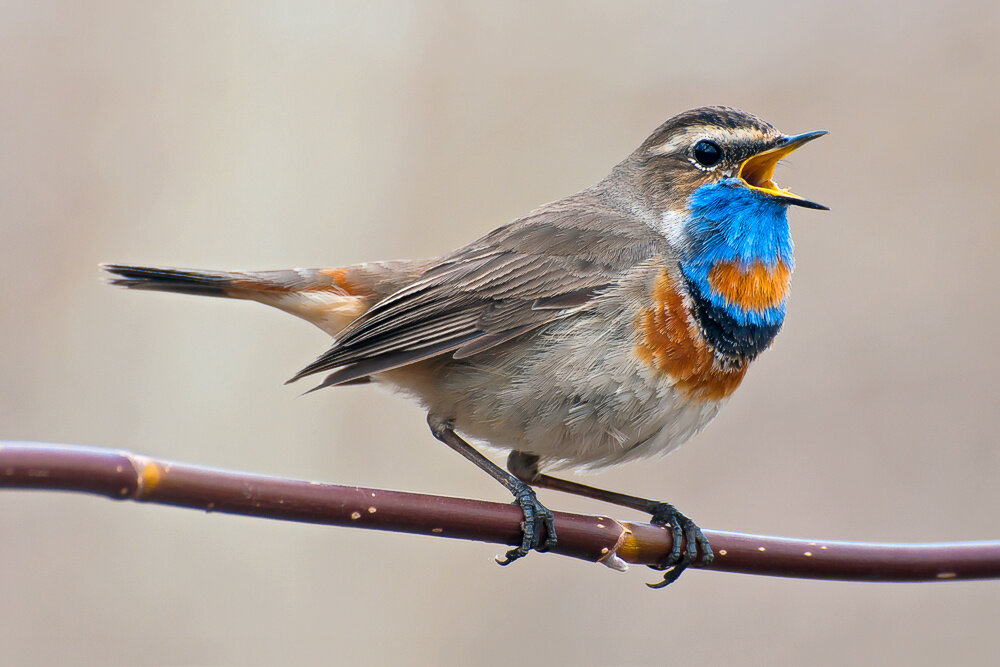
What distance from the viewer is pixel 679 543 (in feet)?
14.5

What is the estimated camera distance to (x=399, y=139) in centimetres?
852

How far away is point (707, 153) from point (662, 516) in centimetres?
167

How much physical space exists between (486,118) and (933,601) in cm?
484

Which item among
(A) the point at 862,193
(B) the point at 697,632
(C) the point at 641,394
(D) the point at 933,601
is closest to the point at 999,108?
(A) the point at 862,193

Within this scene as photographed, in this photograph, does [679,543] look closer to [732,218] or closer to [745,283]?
[745,283]

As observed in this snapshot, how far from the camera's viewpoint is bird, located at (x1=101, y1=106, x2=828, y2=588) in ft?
14.9

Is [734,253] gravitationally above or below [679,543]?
above

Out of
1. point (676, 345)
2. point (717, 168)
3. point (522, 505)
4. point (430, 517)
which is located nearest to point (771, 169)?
point (717, 168)

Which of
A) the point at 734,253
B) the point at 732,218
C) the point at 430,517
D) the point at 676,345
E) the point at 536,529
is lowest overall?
the point at 536,529

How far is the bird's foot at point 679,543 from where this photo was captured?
4285mm

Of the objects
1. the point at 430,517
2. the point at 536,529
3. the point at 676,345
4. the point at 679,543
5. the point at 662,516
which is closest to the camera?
the point at 430,517

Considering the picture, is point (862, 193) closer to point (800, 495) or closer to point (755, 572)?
point (800, 495)

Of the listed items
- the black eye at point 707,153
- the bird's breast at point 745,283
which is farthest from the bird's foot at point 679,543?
the black eye at point 707,153

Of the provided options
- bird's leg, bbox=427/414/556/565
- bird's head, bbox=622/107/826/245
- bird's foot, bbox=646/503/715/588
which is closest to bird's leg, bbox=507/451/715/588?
bird's foot, bbox=646/503/715/588
